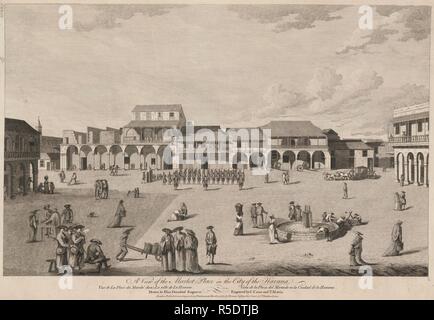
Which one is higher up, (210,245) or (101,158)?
(101,158)

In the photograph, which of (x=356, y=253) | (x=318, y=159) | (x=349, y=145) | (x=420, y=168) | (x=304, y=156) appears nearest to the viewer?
(x=356, y=253)

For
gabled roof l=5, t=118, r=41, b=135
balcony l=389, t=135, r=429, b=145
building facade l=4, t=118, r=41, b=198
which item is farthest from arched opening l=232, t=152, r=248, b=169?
gabled roof l=5, t=118, r=41, b=135

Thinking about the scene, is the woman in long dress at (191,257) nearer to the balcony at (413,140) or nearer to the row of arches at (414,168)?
the row of arches at (414,168)

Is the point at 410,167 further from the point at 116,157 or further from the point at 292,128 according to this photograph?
the point at 116,157

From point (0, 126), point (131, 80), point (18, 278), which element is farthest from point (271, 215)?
point (0, 126)

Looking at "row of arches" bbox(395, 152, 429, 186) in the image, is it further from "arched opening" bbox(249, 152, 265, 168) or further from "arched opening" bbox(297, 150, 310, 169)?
"arched opening" bbox(249, 152, 265, 168)

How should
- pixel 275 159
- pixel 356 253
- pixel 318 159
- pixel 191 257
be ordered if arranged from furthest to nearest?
pixel 318 159
pixel 275 159
pixel 356 253
pixel 191 257

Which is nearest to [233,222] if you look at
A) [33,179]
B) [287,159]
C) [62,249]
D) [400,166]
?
[287,159]

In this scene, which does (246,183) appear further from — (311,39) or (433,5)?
(433,5)
